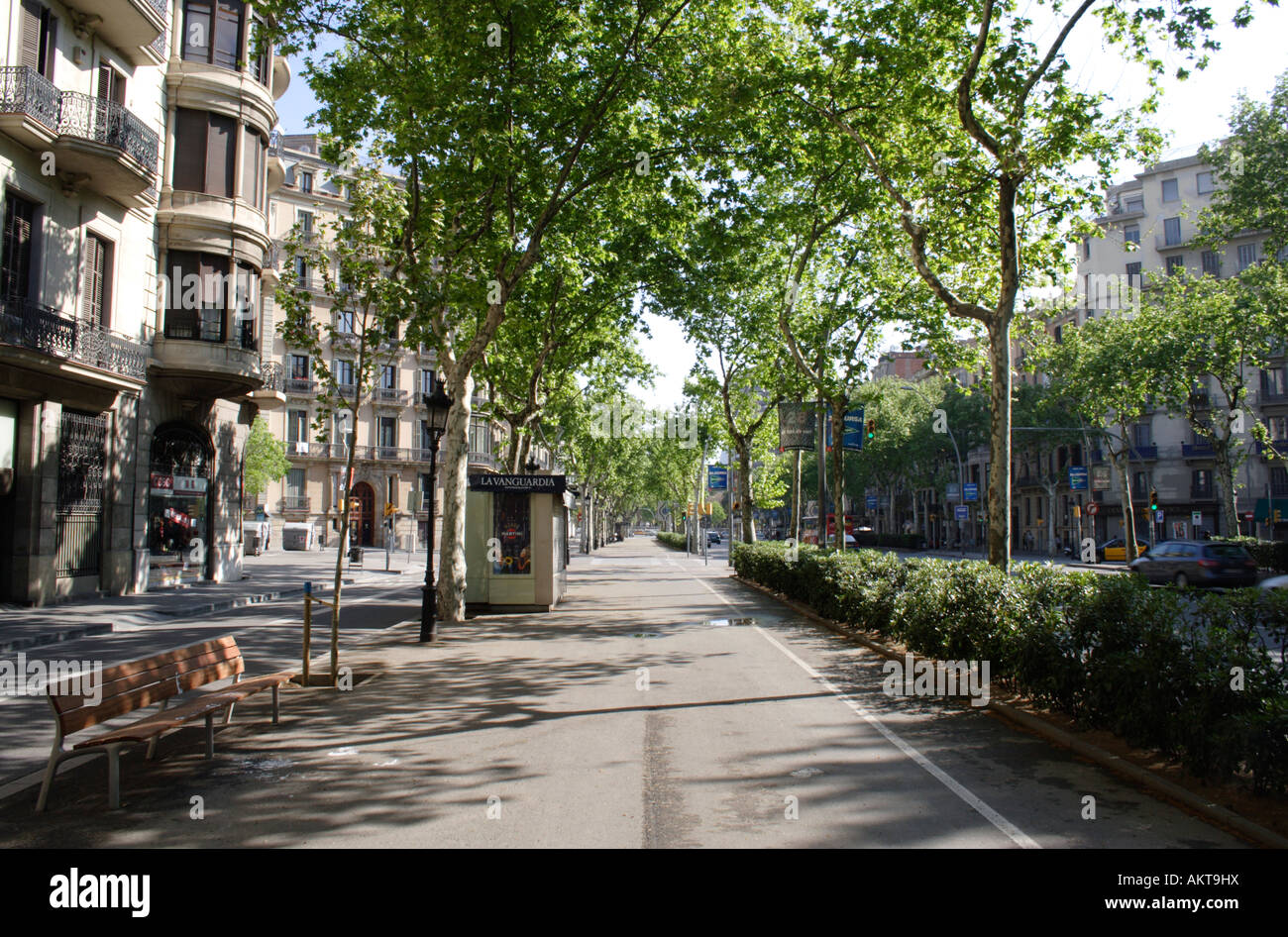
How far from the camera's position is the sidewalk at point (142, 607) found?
14.5 m

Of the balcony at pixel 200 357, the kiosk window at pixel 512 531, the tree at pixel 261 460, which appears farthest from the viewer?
the tree at pixel 261 460

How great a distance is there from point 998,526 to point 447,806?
391 inches

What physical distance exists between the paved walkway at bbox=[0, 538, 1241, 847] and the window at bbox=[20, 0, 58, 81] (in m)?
16.1

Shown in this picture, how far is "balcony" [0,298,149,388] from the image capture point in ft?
55.6

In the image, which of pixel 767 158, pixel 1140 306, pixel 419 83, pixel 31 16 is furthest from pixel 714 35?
pixel 1140 306

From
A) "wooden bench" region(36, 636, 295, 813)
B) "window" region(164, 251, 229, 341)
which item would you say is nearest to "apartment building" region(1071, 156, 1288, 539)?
"window" region(164, 251, 229, 341)

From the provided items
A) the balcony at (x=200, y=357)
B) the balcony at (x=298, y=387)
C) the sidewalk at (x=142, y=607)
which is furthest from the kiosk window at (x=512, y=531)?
the balcony at (x=298, y=387)

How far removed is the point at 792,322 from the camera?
26.8 metres

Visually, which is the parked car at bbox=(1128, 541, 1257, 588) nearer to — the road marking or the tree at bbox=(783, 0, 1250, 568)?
the tree at bbox=(783, 0, 1250, 568)

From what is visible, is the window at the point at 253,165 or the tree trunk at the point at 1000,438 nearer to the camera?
the tree trunk at the point at 1000,438

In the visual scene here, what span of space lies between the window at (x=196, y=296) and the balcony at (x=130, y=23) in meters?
4.94

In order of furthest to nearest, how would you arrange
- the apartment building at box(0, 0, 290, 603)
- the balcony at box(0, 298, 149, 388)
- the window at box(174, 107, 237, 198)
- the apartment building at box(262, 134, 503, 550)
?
the apartment building at box(262, 134, 503, 550), the window at box(174, 107, 237, 198), the apartment building at box(0, 0, 290, 603), the balcony at box(0, 298, 149, 388)

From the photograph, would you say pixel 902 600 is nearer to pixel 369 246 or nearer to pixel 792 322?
pixel 369 246

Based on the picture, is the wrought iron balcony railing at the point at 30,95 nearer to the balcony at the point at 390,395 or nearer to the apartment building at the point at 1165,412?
the balcony at the point at 390,395
